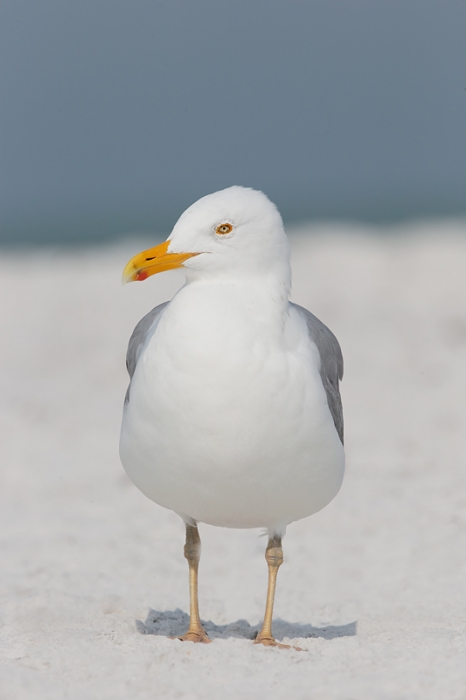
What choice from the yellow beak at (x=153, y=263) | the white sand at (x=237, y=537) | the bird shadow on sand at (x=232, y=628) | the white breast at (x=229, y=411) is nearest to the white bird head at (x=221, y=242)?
the yellow beak at (x=153, y=263)

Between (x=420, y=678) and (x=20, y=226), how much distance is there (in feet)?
103

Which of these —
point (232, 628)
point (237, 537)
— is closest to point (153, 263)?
point (232, 628)

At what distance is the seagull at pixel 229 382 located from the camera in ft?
14.2

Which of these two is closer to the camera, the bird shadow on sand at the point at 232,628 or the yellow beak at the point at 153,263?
the yellow beak at the point at 153,263

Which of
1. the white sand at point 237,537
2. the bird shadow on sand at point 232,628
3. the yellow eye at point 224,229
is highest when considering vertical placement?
the yellow eye at point 224,229

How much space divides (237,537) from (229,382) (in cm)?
357

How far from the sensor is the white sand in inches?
164

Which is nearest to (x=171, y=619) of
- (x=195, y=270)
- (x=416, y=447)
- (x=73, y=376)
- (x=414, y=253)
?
(x=195, y=270)

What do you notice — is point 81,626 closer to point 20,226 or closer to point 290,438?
point 290,438

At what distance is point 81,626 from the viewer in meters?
5.30

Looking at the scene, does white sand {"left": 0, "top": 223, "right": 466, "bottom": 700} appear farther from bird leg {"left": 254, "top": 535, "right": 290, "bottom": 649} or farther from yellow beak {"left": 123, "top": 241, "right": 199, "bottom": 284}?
yellow beak {"left": 123, "top": 241, "right": 199, "bottom": 284}

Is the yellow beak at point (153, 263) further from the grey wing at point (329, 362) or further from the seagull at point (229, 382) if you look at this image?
the grey wing at point (329, 362)

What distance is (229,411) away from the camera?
170 inches

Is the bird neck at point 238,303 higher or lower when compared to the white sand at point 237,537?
higher
